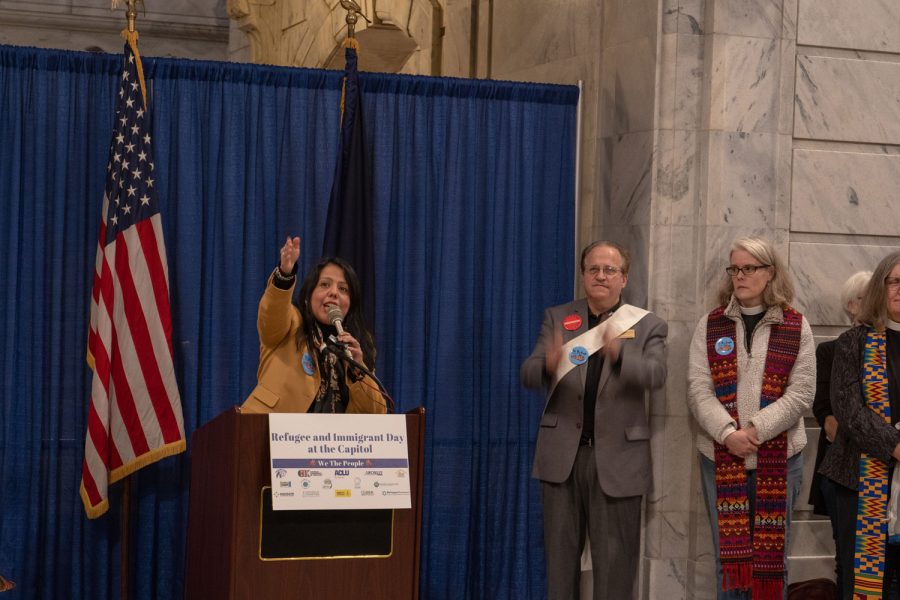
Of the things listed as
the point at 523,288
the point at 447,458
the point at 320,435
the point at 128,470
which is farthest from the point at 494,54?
the point at 320,435

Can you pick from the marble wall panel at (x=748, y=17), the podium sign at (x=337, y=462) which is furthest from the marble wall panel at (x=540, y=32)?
the podium sign at (x=337, y=462)

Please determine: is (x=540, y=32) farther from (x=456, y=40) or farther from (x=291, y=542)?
(x=291, y=542)

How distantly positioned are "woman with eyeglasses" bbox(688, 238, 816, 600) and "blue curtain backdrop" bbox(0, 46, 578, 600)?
1.30 meters

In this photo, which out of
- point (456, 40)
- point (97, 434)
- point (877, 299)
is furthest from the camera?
point (456, 40)

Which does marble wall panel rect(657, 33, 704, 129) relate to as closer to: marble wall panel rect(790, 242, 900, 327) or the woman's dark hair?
marble wall panel rect(790, 242, 900, 327)

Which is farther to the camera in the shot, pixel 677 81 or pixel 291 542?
pixel 677 81

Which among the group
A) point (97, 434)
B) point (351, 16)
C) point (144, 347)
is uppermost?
point (351, 16)

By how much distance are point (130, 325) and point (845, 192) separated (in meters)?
3.65

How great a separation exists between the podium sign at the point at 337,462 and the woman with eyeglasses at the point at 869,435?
225 cm

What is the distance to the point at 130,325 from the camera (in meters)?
6.15

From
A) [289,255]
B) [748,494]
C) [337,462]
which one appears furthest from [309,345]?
[748,494]

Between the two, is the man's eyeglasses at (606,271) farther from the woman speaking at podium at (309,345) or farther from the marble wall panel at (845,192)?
the marble wall panel at (845,192)

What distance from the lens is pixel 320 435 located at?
415 centimetres

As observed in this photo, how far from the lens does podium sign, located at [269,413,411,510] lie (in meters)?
4.09
